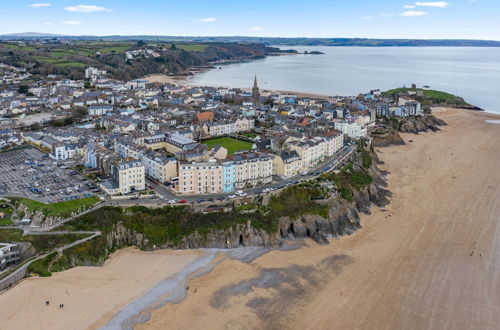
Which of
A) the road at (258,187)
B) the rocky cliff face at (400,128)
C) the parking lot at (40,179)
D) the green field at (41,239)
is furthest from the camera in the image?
the rocky cliff face at (400,128)

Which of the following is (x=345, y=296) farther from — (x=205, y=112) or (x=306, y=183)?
(x=205, y=112)

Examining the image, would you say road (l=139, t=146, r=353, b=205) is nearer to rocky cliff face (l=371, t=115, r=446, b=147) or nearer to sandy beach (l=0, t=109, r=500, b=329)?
sandy beach (l=0, t=109, r=500, b=329)

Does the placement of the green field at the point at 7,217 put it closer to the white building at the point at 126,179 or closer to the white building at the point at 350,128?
the white building at the point at 126,179

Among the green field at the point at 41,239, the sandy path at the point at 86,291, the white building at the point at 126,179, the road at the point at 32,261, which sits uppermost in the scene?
the white building at the point at 126,179

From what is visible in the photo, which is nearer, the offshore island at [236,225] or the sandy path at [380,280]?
the sandy path at [380,280]

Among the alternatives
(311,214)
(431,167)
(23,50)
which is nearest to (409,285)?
(311,214)

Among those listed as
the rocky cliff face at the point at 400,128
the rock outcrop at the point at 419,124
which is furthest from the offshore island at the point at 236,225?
the rock outcrop at the point at 419,124
